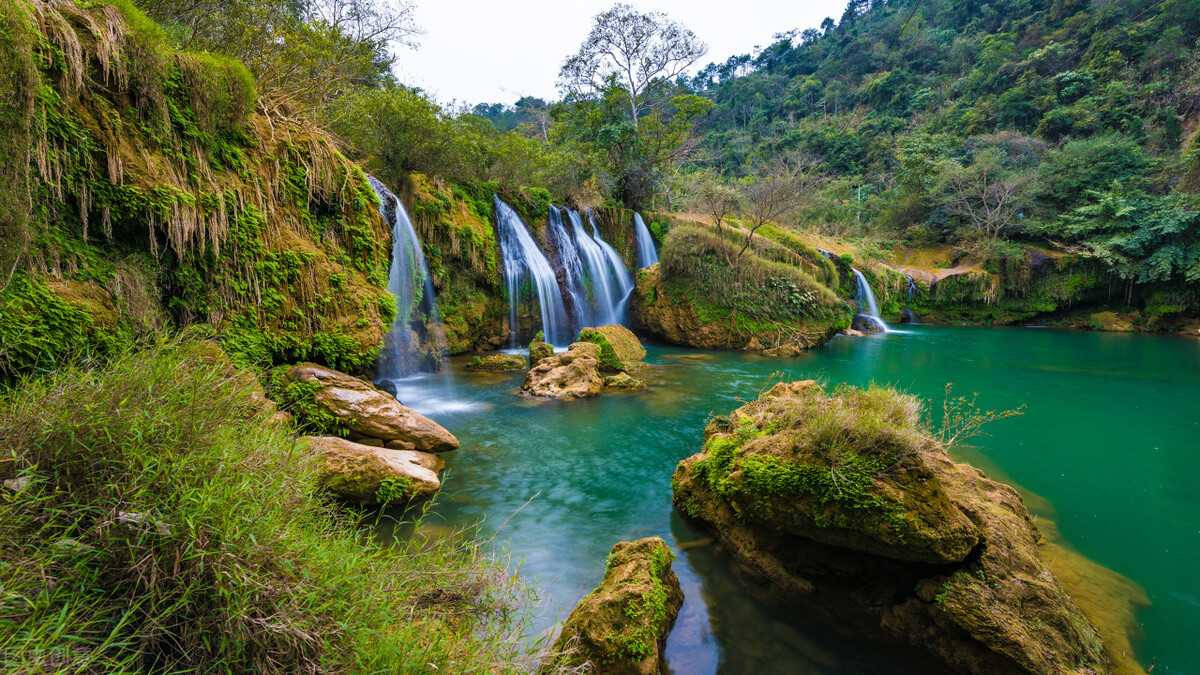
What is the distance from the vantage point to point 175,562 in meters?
1.68

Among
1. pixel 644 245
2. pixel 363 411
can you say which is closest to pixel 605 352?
pixel 363 411

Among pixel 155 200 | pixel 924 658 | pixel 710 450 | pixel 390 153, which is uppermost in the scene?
pixel 390 153

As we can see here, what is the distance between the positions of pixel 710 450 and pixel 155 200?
6.55 m

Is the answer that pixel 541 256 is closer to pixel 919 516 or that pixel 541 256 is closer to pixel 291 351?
pixel 291 351

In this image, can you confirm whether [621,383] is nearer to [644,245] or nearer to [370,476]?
[370,476]

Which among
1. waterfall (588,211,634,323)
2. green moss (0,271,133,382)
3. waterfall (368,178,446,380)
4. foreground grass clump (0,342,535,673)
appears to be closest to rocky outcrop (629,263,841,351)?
waterfall (588,211,634,323)

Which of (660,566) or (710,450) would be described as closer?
(660,566)

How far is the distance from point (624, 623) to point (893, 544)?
192 cm

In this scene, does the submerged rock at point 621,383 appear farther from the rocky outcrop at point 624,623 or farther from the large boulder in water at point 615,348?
the rocky outcrop at point 624,623

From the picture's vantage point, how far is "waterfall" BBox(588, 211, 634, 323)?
57.4 ft

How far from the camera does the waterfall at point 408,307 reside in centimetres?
1034

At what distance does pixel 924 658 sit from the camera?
3.10m

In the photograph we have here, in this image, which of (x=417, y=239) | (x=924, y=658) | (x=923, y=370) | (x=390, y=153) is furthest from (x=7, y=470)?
(x=923, y=370)

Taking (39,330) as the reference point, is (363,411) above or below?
→ below
